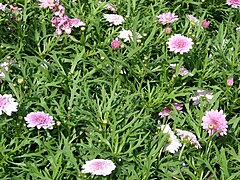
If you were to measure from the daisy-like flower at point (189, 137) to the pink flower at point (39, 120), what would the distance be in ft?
1.67

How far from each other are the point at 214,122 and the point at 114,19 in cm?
91

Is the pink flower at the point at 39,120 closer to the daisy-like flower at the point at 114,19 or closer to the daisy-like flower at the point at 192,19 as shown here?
the daisy-like flower at the point at 114,19

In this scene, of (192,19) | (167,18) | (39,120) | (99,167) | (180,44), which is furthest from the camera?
(192,19)

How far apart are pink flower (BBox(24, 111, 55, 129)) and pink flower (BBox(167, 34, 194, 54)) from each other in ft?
2.31

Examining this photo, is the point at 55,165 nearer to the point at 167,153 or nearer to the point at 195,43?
the point at 167,153

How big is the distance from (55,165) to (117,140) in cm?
25

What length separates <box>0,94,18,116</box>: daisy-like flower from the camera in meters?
2.22

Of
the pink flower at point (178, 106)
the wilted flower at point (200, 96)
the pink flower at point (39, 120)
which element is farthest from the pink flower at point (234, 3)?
the pink flower at point (39, 120)

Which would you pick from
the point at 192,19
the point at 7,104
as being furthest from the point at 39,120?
the point at 192,19

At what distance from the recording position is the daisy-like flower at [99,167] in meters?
2.03

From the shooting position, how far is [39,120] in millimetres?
2232

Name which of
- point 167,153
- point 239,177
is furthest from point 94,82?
point 239,177

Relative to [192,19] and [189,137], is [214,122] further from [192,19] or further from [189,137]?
[192,19]

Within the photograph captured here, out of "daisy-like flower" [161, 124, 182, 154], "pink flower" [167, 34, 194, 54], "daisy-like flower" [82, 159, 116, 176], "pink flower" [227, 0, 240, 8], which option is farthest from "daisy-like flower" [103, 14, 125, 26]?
"daisy-like flower" [82, 159, 116, 176]
